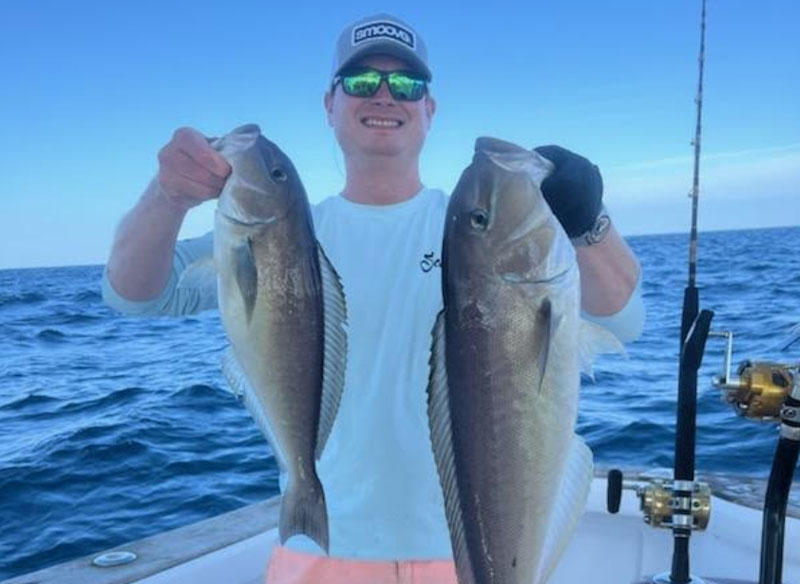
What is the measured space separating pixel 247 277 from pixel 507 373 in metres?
0.70

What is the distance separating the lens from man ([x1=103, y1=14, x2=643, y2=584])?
244cm

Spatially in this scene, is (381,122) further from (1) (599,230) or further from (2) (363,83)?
(1) (599,230)

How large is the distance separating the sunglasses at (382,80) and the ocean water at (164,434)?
1.74 meters

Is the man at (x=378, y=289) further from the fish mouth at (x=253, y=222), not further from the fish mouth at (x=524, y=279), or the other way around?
the fish mouth at (x=524, y=279)

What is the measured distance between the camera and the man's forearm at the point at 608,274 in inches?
92.5

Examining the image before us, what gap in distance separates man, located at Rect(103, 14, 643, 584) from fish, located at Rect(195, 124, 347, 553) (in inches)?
5.8

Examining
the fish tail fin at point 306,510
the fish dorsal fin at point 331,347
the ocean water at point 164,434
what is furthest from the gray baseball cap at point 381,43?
the ocean water at point 164,434

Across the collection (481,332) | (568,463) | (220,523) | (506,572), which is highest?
(481,332)

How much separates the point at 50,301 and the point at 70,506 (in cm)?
2677

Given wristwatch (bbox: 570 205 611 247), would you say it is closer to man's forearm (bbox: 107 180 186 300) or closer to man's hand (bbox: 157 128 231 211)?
man's hand (bbox: 157 128 231 211)

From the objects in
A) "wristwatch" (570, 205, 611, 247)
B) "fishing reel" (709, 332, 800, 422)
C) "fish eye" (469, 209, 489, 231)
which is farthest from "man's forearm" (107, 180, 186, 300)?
"fishing reel" (709, 332, 800, 422)

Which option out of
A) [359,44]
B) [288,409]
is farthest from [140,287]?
[359,44]

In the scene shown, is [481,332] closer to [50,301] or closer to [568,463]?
[568,463]

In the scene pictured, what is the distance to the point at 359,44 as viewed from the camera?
8.85ft
